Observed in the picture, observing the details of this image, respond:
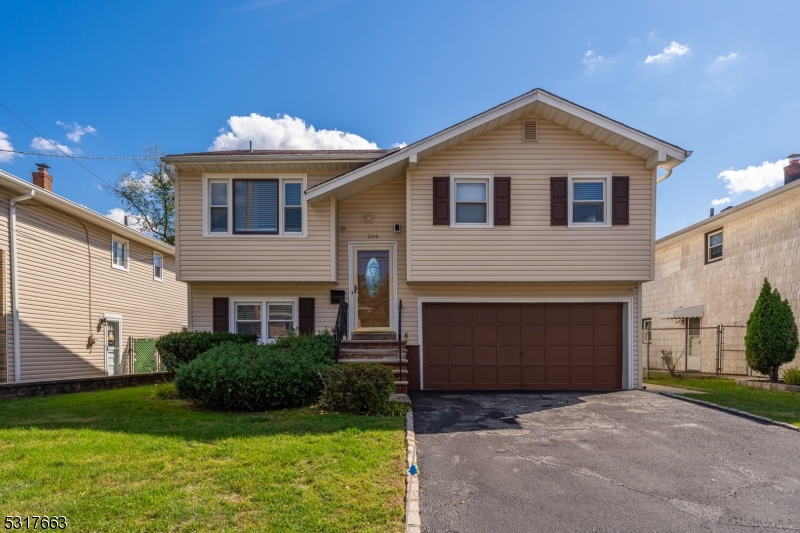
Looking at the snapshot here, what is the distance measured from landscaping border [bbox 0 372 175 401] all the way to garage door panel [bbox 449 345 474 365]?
7954mm

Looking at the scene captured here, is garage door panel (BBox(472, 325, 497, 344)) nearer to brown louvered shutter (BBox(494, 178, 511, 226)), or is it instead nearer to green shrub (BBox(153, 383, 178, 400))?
brown louvered shutter (BBox(494, 178, 511, 226))

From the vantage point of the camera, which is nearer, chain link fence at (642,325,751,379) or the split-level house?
the split-level house

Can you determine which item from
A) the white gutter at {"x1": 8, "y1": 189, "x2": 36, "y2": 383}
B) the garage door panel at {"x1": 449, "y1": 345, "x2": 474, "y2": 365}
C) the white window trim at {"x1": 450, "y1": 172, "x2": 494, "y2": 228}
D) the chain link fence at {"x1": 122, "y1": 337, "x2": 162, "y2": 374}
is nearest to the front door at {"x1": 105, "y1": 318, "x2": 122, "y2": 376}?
the chain link fence at {"x1": 122, "y1": 337, "x2": 162, "y2": 374}

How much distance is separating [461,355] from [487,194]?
394 cm

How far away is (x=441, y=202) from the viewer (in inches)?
430

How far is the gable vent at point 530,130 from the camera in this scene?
1119 centimetres

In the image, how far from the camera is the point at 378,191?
1190 cm

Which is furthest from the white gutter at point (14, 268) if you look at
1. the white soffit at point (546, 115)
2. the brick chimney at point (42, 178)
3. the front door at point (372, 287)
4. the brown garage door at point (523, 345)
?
the brown garage door at point (523, 345)

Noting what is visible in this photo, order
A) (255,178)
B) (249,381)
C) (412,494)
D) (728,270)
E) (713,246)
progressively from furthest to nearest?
(713,246) → (728,270) → (255,178) → (249,381) → (412,494)

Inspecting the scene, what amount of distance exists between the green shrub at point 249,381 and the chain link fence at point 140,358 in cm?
924

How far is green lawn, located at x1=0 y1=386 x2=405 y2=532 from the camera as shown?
12.6 ft

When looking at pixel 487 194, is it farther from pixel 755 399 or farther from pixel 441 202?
pixel 755 399

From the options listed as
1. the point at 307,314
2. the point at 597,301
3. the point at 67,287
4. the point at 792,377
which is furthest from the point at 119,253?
the point at 792,377

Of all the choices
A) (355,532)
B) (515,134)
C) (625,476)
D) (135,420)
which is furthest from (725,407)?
(135,420)
